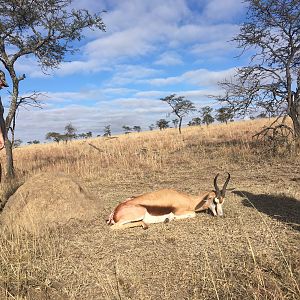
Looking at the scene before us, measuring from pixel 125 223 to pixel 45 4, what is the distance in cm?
906

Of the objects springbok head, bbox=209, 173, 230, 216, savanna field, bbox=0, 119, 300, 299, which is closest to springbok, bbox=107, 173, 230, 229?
springbok head, bbox=209, 173, 230, 216

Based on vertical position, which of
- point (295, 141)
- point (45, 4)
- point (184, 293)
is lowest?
point (184, 293)

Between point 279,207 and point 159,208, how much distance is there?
2.25 m

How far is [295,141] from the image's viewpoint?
44.0 ft

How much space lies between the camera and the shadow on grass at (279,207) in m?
6.35

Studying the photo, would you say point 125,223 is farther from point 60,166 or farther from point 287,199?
point 60,166

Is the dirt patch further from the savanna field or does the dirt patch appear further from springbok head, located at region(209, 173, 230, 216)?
springbok head, located at region(209, 173, 230, 216)

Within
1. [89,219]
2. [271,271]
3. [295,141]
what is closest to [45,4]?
[89,219]

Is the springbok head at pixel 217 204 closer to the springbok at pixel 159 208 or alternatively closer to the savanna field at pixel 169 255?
the springbok at pixel 159 208

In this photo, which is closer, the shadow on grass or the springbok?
the shadow on grass

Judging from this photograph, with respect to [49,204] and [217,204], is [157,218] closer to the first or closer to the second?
[217,204]

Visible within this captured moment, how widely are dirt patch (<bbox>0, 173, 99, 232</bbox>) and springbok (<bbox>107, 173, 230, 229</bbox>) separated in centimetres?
88

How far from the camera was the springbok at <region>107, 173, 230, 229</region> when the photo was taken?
22.1 ft

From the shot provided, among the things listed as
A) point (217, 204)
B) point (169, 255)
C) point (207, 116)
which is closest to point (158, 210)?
point (217, 204)
